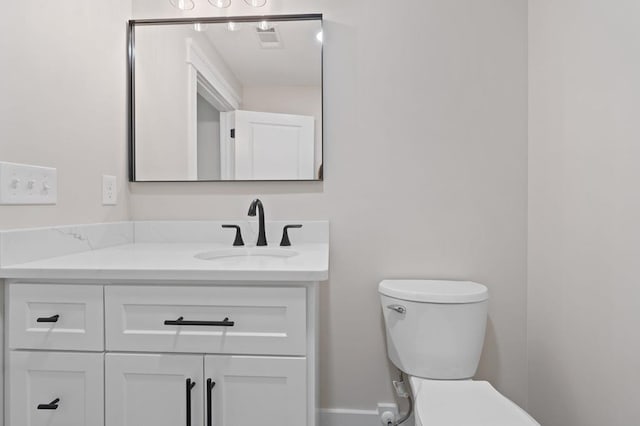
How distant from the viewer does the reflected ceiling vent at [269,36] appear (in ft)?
5.04

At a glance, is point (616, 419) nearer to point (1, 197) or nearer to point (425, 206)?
point (425, 206)

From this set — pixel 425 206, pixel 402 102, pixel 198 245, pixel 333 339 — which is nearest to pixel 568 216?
pixel 425 206

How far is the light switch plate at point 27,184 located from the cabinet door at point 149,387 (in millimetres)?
530

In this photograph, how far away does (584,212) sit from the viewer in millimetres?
1148

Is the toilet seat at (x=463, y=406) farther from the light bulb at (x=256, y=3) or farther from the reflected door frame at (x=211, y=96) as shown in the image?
the light bulb at (x=256, y=3)

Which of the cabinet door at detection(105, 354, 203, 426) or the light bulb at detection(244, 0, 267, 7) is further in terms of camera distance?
the light bulb at detection(244, 0, 267, 7)

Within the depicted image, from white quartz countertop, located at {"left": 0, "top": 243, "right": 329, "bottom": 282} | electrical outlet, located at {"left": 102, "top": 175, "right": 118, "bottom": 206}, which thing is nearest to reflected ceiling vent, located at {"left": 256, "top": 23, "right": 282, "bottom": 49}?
electrical outlet, located at {"left": 102, "top": 175, "right": 118, "bottom": 206}

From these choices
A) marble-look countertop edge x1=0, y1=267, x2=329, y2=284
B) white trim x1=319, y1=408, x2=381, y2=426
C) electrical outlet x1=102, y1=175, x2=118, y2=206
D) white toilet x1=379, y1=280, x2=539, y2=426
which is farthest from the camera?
white trim x1=319, y1=408, x2=381, y2=426

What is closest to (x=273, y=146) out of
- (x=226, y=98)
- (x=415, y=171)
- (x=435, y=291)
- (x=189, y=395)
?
(x=226, y=98)

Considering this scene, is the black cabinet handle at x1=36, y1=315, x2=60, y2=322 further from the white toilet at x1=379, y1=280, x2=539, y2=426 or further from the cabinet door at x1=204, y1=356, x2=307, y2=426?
the white toilet at x1=379, y1=280, x2=539, y2=426

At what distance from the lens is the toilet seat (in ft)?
3.11

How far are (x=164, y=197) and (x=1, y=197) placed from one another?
664mm

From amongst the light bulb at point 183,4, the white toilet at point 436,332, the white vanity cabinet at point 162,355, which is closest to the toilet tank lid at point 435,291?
the white toilet at point 436,332

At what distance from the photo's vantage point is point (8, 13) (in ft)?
3.22
